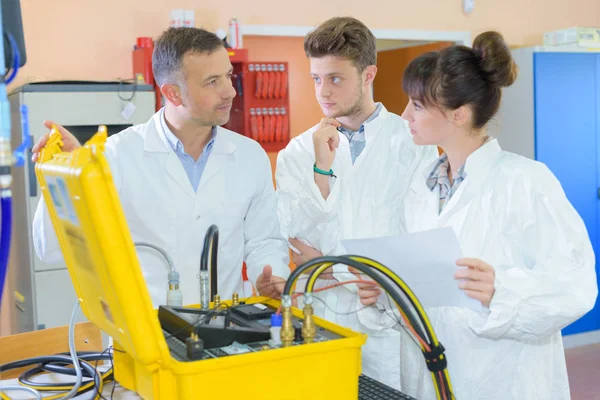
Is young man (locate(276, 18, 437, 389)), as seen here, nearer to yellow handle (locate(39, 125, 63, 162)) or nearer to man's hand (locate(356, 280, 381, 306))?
man's hand (locate(356, 280, 381, 306))

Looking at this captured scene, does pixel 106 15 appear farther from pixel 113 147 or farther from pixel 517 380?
pixel 517 380

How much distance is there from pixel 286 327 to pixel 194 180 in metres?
1.04

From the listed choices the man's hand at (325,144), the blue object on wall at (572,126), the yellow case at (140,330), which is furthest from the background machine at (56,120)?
the blue object on wall at (572,126)

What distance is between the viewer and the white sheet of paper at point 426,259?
1.19 meters

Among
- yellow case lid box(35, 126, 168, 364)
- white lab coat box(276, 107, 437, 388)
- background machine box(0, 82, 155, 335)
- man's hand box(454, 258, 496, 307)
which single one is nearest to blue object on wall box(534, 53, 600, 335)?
background machine box(0, 82, 155, 335)

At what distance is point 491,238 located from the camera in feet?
4.76

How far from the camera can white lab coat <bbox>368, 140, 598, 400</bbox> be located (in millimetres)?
1303

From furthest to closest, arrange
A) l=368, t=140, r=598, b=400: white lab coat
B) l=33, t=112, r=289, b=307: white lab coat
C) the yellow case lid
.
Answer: l=33, t=112, r=289, b=307: white lab coat < l=368, t=140, r=598, b=400: white lab coat < the yellow case lid

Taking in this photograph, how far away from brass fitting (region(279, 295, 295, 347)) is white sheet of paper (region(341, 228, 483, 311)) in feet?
0.85

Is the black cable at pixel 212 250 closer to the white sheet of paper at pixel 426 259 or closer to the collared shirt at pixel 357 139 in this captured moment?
the white sheet of paper at pixel 426 259

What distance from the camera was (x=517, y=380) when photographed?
1448mm

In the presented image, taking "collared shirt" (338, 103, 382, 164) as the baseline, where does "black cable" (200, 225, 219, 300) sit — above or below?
below

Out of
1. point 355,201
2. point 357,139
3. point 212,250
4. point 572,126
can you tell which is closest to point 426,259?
point 212,250

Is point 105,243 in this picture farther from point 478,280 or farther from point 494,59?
point 494,59
